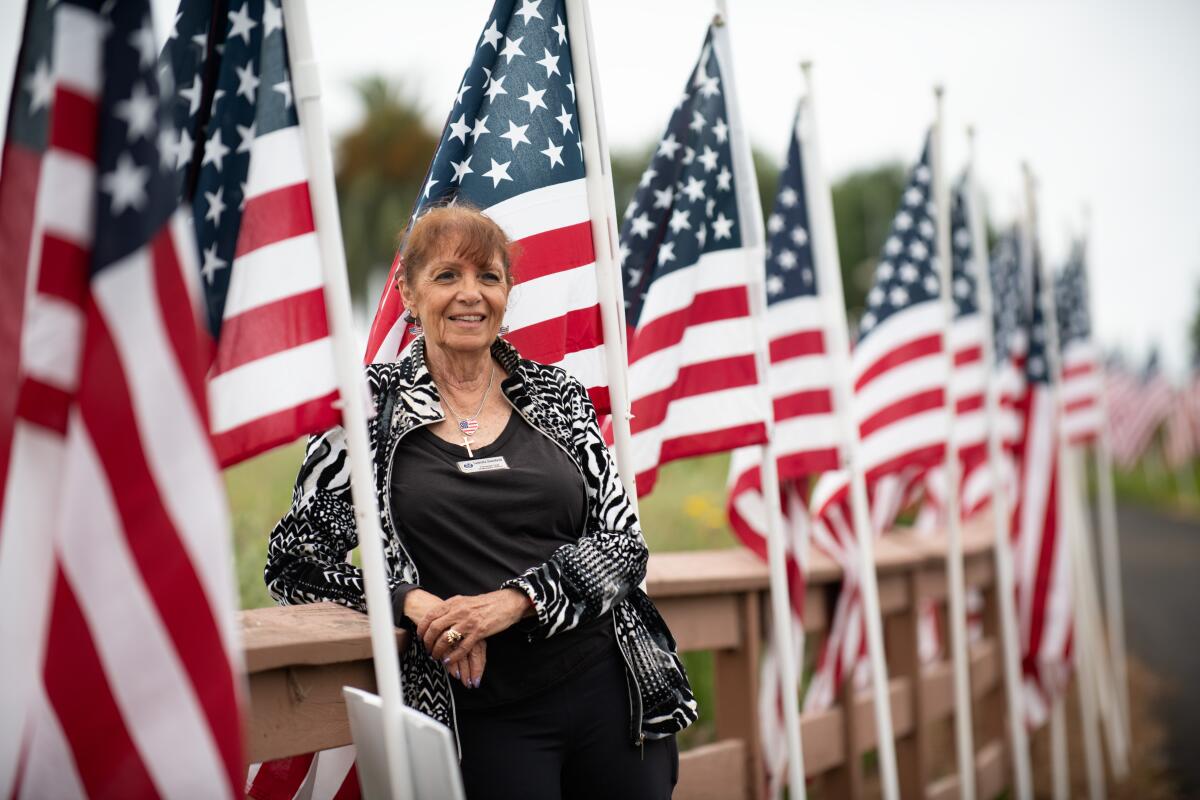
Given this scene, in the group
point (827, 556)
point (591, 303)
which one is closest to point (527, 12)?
point (591, 303)

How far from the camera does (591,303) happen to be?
3.70 metres

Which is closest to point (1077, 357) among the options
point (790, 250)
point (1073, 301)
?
point (1073, 301)

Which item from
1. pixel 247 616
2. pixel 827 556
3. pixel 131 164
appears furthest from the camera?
pixel 827 556

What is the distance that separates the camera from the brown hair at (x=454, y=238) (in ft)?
9.52

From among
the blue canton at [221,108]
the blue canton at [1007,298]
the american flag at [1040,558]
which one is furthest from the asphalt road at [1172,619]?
the blue canton at [221,108]

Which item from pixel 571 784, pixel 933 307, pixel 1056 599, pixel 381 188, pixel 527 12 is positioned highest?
pixel 381 188

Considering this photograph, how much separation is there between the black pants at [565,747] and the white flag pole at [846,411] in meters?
2.25

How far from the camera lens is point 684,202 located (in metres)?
4.37

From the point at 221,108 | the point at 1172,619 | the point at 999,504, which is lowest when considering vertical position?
the point at 1172,619

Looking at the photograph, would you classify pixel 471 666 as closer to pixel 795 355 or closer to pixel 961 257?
pixel 795 355

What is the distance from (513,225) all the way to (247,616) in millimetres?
1481

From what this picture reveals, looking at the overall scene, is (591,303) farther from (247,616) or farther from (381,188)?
(381,188)

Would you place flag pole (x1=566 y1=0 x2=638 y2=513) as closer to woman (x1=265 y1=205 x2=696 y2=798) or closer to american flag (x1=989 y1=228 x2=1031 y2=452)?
woman (x1=265 y1=205 x2=696 y2=798)

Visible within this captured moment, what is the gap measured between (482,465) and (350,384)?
384mm
